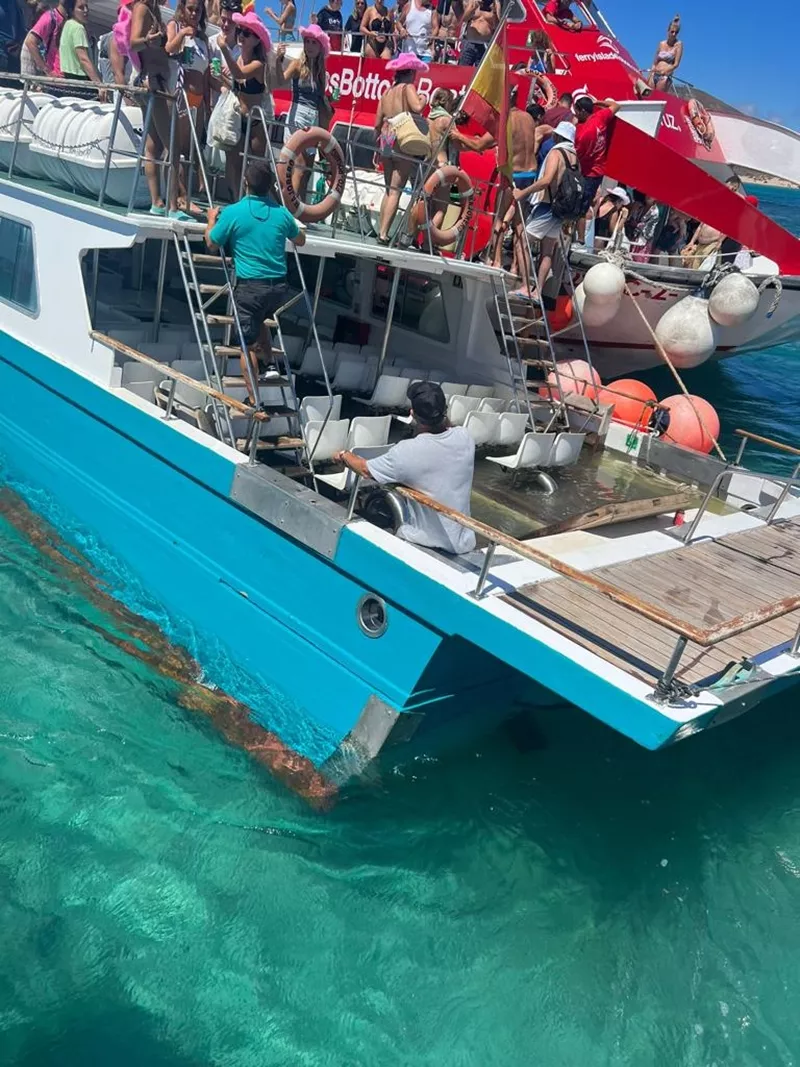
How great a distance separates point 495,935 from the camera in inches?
187

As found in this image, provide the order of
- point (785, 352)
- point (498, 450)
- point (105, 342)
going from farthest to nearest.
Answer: point (785, 352) < point (498, 450) < point (105, 342)

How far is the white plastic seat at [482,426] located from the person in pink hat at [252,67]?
2.71 metres

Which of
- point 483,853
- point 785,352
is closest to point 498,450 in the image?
point 483,853

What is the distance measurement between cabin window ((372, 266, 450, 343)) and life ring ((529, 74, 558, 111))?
2959 millimetres

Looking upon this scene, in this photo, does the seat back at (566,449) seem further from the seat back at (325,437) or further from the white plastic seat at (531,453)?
the seat back at (325,437)

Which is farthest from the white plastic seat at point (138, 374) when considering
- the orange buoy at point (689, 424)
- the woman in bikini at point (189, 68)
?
the orange buoy at point (689, 424)

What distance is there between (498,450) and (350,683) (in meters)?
3.07

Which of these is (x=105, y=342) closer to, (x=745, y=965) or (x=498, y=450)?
(x=498, y=450)

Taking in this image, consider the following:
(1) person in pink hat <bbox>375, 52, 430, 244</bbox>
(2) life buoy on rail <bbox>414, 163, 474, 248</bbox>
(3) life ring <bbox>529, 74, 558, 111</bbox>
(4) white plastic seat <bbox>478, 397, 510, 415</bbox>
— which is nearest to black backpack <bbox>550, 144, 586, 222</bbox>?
(2) life buoy on rail <bbox>414, 163, 474, 248</bbox>

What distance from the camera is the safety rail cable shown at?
152 inches

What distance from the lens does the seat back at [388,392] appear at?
7922mm

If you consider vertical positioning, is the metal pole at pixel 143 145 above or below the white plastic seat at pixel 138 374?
above

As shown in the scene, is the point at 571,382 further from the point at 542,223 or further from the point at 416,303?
the point at 542,223

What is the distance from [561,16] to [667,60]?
2246 millimetres
